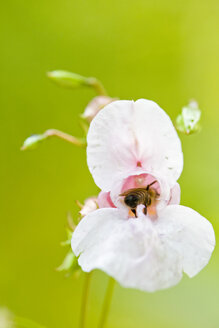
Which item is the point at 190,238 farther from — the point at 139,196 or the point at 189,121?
the point at 189,121

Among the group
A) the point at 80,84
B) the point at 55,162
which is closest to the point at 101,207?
the point at 80,84

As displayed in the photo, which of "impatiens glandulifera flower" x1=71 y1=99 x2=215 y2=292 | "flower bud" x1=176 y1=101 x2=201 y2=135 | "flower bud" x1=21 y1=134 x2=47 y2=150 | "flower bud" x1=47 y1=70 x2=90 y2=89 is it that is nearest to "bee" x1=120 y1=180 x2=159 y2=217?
"impatiens glandulifera flower" x1=71 y1=99 x2=215 y2=292

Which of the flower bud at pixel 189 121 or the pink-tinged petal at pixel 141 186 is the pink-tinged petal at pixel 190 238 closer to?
the pink-tinged petal at pixel 141 186

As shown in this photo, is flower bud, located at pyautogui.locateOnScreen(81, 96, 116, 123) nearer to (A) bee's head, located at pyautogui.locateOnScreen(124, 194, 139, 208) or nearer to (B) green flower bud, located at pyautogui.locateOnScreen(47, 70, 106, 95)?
(B) green flower bud, located at pyautogui.locateOnScreen(47, 70, 106, 95)

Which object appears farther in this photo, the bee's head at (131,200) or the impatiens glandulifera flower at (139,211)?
the bee's head at (131,200)

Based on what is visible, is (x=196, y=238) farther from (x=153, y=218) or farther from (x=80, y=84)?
(x=80, y=84)

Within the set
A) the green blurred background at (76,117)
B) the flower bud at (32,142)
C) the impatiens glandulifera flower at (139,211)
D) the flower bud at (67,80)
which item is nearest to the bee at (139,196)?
the impatiens glandulifera flower at (139,211)

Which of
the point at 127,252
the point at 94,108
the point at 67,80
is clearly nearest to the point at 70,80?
the point at 67,80
